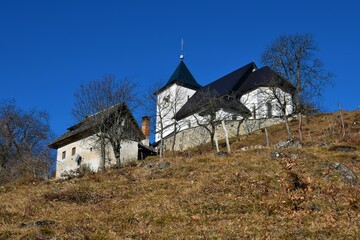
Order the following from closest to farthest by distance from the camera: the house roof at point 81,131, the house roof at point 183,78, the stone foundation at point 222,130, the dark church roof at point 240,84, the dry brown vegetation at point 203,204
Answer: the dry brown vegetation at point 203,204
the house roof at point 81,131
the stone foundation at point 222,130
the dark church roof at point 240,84
the house roof at point 183,78

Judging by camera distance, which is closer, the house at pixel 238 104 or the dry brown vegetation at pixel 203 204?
the dry brown vegetation at pixel 203 204

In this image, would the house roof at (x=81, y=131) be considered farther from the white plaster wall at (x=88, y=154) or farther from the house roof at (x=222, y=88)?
the house roof at (x=222, y=88)

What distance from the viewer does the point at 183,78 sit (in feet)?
186

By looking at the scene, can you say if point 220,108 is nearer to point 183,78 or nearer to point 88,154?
point 88,154

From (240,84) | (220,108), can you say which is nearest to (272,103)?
(240,84)

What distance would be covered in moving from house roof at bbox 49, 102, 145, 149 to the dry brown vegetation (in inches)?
497

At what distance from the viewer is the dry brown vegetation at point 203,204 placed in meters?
9.73

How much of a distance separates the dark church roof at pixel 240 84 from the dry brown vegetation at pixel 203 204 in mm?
24332

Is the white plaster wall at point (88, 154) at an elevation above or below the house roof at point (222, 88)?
below

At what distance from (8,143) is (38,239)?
3407 centimetres

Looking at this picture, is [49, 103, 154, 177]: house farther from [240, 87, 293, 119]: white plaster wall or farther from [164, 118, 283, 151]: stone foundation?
[240, 87, 293, 119]: white plaster wall

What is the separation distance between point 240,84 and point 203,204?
34.8 m

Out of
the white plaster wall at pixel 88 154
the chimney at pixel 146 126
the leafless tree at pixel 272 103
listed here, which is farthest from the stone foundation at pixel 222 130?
the chimney at pixel 146 126

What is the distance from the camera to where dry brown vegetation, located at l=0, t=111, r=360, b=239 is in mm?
9734
